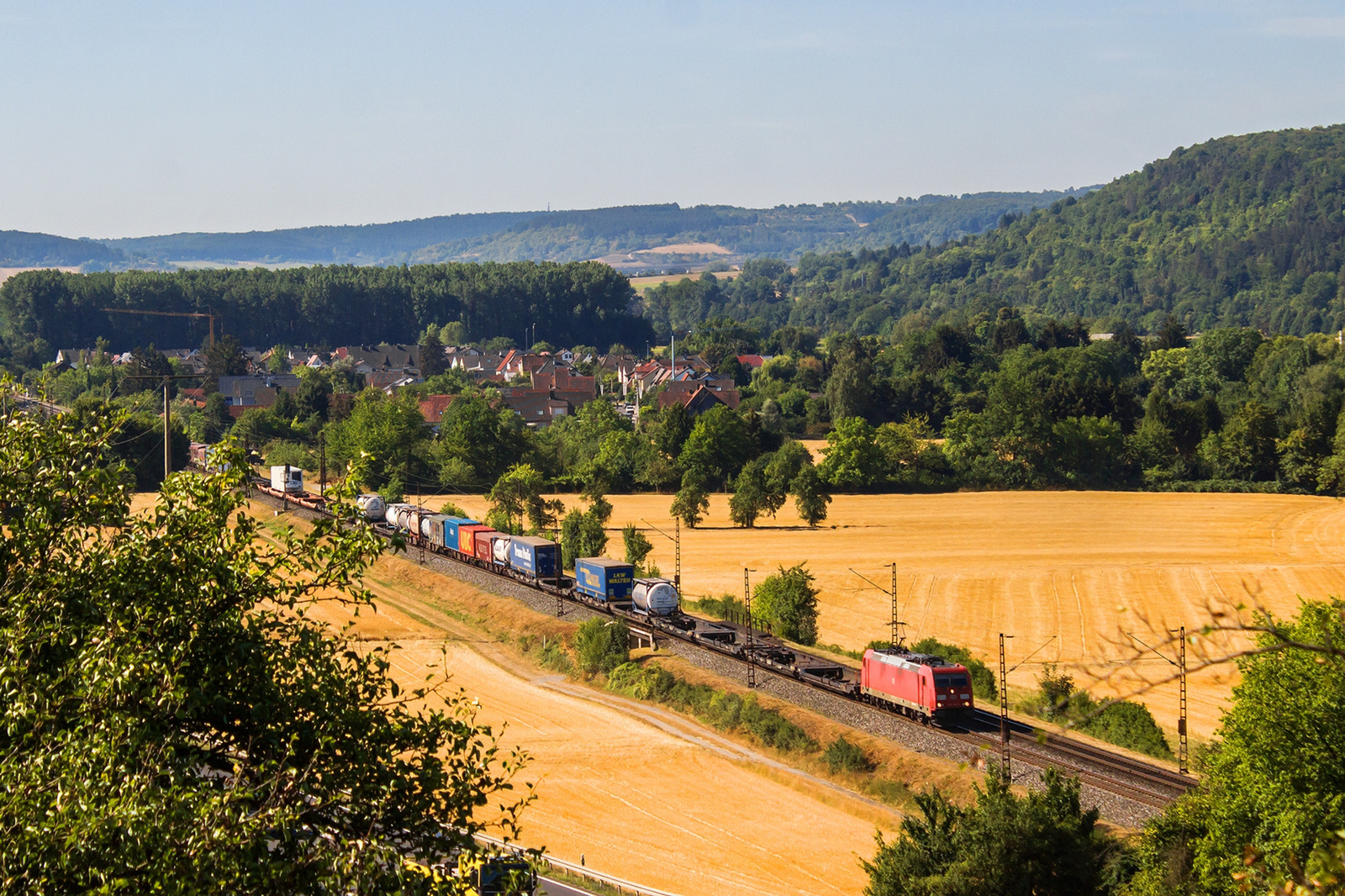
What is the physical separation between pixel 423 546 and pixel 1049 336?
9939 centimetres

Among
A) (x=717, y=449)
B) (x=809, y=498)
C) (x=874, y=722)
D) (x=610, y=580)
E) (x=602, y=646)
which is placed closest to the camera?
(x=874, y=722)

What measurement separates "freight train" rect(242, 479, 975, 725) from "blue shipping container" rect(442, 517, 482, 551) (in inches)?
2.8

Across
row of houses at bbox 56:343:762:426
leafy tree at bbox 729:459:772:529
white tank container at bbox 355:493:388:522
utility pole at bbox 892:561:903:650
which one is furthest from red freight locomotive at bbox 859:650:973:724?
row of houses at bbox 56:343:762:426

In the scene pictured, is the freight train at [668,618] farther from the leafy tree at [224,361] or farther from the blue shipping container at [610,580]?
the leafy tree at [224,361]

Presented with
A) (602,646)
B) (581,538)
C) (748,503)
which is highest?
(581,538)

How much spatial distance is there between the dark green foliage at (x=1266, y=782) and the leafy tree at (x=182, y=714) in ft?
48.4

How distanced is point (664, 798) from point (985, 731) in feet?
A: 33.4

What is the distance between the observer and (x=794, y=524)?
294 ft

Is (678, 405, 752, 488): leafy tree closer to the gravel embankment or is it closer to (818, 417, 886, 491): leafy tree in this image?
(818, 417, 886, 491): leafy tree

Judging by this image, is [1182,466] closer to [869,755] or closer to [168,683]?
[869,755]

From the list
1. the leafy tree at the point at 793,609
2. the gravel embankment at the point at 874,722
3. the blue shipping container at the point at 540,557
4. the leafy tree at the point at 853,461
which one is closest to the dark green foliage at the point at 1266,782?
the gravel embankment at the point at 874,722

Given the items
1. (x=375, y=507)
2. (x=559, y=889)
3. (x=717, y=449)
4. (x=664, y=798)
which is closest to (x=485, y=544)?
(x=375, y=507)

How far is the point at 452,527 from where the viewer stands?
74.2 meters

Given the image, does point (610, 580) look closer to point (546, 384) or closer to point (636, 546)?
point (636, 546)
